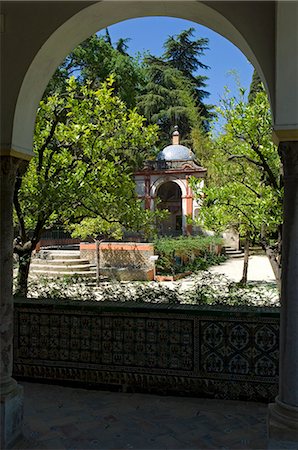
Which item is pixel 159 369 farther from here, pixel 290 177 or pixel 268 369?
pixel 290 177

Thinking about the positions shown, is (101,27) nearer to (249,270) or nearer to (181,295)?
(181,295)

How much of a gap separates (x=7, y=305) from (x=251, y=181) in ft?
20.3

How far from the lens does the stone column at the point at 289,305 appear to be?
310cm

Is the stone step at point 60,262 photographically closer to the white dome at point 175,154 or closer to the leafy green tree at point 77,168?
the leafy green tree at point 77,168

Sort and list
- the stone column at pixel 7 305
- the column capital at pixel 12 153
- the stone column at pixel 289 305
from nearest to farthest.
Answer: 1. the stone column at pixel 289 305
2. the stone column at pixel 7 305
3. the column capital at pixel 12 153

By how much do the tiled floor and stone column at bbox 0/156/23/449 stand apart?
0.24m

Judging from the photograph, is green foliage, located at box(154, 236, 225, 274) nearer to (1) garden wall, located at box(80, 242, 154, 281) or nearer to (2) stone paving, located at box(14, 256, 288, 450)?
(1) garden wall, located at box(80, 242, 154, 281)

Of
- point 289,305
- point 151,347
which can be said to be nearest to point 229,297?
point 151,347

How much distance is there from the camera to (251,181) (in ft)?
28.1

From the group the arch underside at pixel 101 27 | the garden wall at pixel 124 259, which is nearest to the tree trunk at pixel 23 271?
the arch underside at pixel 101 27

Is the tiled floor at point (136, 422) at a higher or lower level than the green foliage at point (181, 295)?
lower

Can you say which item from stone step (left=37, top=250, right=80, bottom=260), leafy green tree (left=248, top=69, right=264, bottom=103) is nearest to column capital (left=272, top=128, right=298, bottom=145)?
leafy green tree (left=248, top=69, right=264, bottom=103)

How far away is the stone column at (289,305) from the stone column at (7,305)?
6.36ft

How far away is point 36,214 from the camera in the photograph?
6625mm
